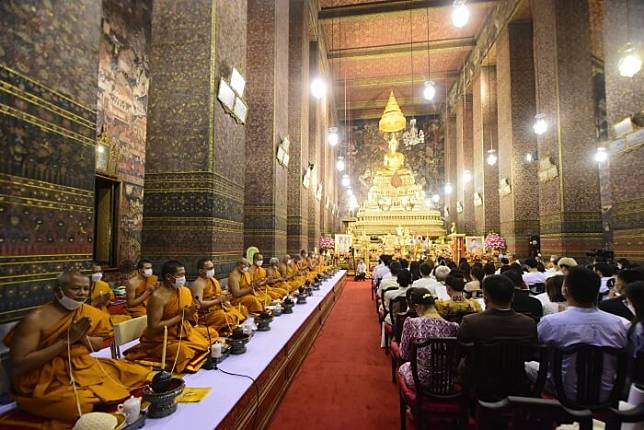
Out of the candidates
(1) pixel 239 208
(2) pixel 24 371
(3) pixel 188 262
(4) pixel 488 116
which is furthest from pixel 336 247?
(2) pixel 24 371

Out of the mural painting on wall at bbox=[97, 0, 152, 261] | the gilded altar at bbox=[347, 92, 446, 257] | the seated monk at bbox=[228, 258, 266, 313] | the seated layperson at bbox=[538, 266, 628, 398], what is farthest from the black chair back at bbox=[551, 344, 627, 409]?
the gilded altar at bbox=[347, 92, 446, 257]

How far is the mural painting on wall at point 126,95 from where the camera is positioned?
25.6 ft

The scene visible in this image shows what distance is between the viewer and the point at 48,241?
2670mm

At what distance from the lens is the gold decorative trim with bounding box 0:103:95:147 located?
239 centimetres

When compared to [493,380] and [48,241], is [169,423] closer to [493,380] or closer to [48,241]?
[48,241]

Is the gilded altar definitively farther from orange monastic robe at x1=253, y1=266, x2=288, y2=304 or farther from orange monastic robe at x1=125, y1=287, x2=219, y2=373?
orange monastic robe at x1=125, y1=287, x2=219, y2=373

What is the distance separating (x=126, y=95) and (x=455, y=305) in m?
8.76

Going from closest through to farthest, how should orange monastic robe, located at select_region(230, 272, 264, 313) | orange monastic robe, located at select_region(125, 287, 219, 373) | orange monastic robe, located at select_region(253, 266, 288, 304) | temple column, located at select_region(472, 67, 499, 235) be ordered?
orange monastic robe, located at select_region(125, 287, 219, 373)
orange monastic robe, located at select_region(230, 272, 264, 313)
orange monastic robe, located at select_region(253, 266, 288, 304)
temple column, located at select_region(472, 67, 499, 235)

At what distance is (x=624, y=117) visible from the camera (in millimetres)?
6223

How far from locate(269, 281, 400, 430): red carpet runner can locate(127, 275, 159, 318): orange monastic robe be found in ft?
7.66

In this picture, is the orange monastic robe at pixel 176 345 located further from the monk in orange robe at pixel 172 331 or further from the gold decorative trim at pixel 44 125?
the gold decorative trim at pixel 44 125

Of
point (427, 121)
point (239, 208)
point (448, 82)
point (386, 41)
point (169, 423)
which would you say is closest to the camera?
point (169, 423)

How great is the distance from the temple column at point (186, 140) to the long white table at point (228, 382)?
1545 millimetres

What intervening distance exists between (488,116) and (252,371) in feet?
47.7
